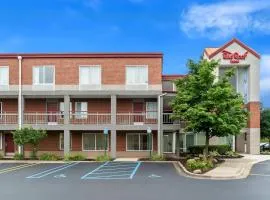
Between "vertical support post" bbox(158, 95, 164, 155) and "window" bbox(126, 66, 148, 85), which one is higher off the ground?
"window" bbox(126, 66, 148, 85)

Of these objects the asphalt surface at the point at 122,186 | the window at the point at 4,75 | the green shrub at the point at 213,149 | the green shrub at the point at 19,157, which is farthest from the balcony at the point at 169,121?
Result: the window at the point at 4,75

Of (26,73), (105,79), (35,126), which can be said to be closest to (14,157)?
(35,126)

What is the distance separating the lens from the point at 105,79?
39.1 metres

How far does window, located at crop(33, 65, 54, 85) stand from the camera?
39.2 m

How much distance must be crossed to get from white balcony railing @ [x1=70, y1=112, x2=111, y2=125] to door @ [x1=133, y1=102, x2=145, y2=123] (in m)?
2.31

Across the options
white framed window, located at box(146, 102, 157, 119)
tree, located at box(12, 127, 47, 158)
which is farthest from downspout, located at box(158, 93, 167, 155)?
tree, located at box(12, 127, 47, 158)

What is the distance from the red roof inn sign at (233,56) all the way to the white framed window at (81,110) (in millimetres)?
13262

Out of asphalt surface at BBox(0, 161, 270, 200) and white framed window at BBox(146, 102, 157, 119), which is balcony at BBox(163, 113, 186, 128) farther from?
asphalt surface at BBox(0, 161, 270, 200)

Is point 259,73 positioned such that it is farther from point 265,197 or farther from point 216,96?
point 265,197

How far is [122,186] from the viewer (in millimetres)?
19953

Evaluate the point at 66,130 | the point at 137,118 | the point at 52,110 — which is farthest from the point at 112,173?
the point at 52,110

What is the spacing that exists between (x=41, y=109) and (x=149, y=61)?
10321 millimetres

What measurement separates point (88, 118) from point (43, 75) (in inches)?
207

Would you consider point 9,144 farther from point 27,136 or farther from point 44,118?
point 27,136
